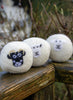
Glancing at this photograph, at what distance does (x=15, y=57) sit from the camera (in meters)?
0.69

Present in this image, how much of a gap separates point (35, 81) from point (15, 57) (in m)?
0.15

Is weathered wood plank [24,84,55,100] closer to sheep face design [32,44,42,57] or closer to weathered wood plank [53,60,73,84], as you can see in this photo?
weathered wood plank [53,60,73,84]

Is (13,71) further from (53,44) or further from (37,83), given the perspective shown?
(53,44)

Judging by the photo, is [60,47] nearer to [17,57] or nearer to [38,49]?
[38,49]

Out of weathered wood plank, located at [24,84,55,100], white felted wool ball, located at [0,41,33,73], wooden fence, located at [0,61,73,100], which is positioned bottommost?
weathered wood plank, located at [24,84,55,100]

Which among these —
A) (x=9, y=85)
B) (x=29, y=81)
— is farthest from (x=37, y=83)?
(x=9, y=85)

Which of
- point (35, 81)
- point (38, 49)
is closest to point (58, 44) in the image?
point (38, 49)

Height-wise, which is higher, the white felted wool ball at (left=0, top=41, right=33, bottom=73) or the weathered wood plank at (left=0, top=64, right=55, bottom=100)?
the white felted wool ball at (left=0, top=41, right=33, bottom=73)

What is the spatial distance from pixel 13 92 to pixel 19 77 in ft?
0.29

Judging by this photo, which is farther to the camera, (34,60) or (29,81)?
(34,60)

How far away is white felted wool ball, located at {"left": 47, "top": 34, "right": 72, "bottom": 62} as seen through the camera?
84cm

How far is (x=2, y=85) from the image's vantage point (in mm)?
613

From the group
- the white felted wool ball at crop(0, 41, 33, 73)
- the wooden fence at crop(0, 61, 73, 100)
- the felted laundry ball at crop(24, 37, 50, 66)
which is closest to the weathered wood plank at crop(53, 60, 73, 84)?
the wooden fence at crop(0, 61, 73, 100)

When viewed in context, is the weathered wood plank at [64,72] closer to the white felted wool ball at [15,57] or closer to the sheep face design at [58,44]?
the sheep face design at [58,44]
